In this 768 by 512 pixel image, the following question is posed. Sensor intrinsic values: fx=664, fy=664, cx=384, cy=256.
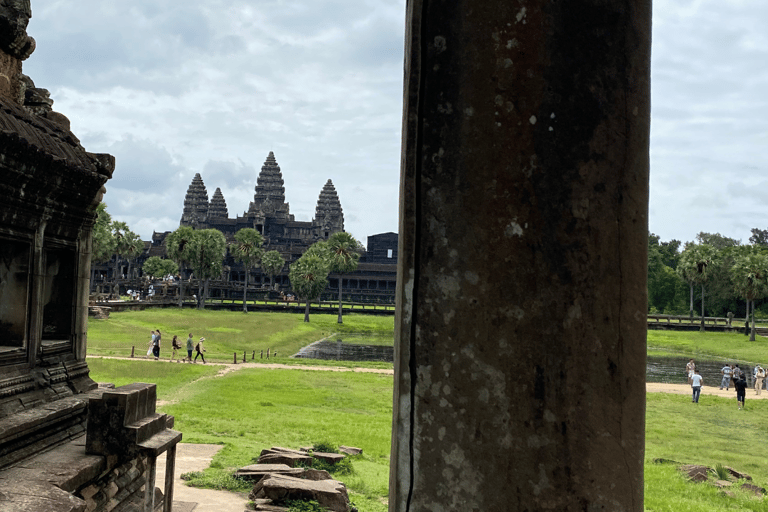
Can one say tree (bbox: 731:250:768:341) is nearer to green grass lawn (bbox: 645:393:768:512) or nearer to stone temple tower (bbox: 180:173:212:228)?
green grass lawn (bbox: 645:393:768:512)

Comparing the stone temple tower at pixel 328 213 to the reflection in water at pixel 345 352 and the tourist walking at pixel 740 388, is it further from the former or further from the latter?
the tourist walking at pixel 740 388

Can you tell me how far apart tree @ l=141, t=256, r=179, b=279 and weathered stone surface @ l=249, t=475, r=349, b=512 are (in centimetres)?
7011

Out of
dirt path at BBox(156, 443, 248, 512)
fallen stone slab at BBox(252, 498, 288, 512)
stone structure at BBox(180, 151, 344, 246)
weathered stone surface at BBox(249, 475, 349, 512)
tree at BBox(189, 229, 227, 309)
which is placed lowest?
dirt path at BBox(156, 443, 248, 512)

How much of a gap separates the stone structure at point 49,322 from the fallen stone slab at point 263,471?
2724mm

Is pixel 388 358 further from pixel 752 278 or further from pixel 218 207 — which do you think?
pixel 218 207

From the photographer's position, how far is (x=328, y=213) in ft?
332

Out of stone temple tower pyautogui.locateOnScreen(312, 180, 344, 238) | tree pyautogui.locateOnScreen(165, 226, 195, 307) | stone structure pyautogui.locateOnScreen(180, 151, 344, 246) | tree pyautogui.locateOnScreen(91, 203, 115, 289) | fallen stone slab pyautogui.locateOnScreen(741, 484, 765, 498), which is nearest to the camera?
fallen stone slab pyautogui.locateOnScreen(741, 484, 765, 498)

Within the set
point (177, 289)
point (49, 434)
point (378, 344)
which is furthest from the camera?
point (177, 289)

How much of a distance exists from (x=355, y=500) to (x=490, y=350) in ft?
25.9

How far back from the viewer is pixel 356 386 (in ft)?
67.8

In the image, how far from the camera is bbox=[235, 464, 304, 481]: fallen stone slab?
8727 mm

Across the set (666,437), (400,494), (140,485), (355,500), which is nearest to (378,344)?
(666,437)

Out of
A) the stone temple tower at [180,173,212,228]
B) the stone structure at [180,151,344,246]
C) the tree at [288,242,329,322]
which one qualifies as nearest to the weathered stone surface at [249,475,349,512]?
the tree at [288,242,329,322]

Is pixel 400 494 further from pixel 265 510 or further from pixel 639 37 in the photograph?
pixel 265 510
